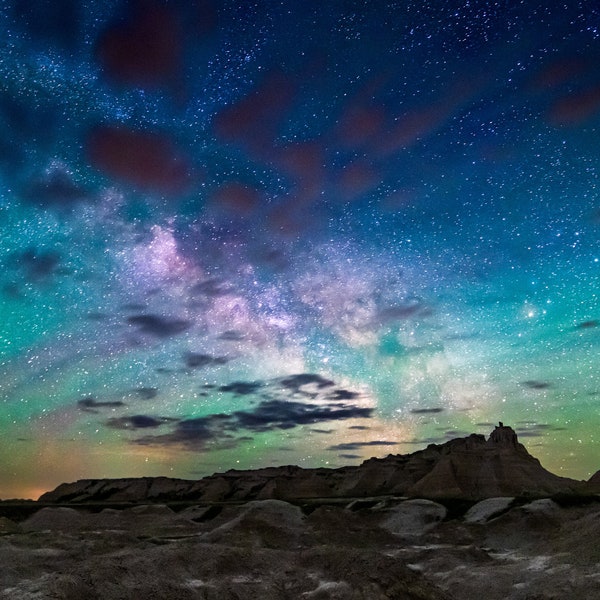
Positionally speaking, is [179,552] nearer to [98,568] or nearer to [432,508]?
[98,568]

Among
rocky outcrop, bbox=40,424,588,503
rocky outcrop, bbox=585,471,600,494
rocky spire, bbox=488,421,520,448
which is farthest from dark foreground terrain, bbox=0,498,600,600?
rocky spire, bbox=488,421,520,448

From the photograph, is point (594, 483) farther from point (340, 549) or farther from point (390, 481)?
point (340, 549)

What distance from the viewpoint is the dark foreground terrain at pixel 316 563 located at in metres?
23.9

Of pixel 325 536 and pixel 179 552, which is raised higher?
pixel 179 552

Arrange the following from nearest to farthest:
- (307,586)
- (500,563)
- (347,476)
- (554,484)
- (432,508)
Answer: (307,586) → (500,563) → (432,508) → (554,484) → (347,476)

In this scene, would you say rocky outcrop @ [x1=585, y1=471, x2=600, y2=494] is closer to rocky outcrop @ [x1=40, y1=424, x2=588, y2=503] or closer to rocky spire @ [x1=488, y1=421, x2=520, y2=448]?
rocky outcrop @ [x1=40, y1=424, x2=588, y2=503]

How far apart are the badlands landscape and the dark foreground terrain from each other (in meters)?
0.09

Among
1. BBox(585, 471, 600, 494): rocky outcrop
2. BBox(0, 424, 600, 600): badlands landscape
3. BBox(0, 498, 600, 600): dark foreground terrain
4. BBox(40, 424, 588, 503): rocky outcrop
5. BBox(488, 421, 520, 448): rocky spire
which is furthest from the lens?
BBox(488, 421, 520, 448): rocky spire

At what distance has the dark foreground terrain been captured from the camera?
23.9 meters

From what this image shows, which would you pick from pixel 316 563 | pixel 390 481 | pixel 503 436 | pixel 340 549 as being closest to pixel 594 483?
pixel 503 436

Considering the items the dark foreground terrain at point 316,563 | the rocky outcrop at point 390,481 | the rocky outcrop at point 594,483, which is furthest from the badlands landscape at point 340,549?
the rocky outcrop at point 594,483

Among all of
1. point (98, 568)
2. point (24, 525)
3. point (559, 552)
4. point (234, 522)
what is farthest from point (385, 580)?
point (24, 525)

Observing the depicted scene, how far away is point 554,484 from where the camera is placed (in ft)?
392

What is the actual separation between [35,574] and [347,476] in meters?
136
